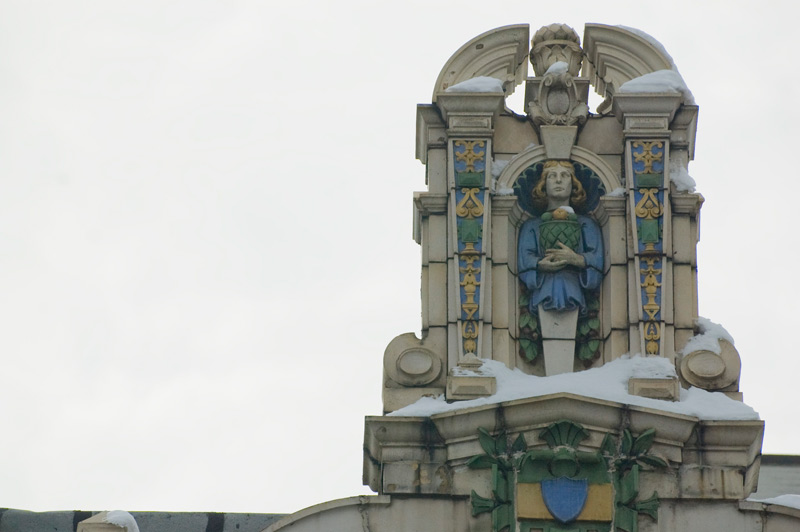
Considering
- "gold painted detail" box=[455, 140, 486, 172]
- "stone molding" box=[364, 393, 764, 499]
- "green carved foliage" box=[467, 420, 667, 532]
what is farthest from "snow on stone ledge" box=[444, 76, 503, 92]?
"green carved foliage" box=[467, 420, 667, 532]

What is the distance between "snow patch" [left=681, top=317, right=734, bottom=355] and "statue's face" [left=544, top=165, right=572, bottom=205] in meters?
2.06

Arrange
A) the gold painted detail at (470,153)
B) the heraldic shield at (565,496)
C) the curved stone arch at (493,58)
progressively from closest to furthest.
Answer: the heraldic shield at (565,496), the gold painted detail at (470,153), the curved stone arch at (493,58)

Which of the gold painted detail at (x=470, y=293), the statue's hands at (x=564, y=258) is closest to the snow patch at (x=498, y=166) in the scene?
the gold painted detail at (x=470, y=293)

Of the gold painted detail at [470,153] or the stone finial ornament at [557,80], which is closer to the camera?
the gold painted detail at [470,153]

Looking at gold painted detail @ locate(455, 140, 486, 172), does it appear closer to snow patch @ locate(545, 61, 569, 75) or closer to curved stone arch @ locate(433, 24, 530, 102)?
curved stone arch @ locate(433, 24, 530, 102)

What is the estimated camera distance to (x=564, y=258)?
2436cm

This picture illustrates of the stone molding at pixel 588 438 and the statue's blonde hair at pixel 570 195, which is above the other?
the statue's blonde hair at pixel 570 195

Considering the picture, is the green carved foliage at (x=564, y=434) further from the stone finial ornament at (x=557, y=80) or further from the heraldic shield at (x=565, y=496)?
the stone finial ornament at (x=557, y=80)

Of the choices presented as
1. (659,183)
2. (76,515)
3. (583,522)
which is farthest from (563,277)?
(76,515)

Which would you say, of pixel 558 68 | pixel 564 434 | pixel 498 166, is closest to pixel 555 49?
pixel 558 68

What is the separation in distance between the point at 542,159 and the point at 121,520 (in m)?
6.14

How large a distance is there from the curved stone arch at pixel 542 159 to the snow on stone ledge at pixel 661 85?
804mm

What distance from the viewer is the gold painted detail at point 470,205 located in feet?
80.3

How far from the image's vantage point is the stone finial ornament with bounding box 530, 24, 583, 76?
84.3ft
